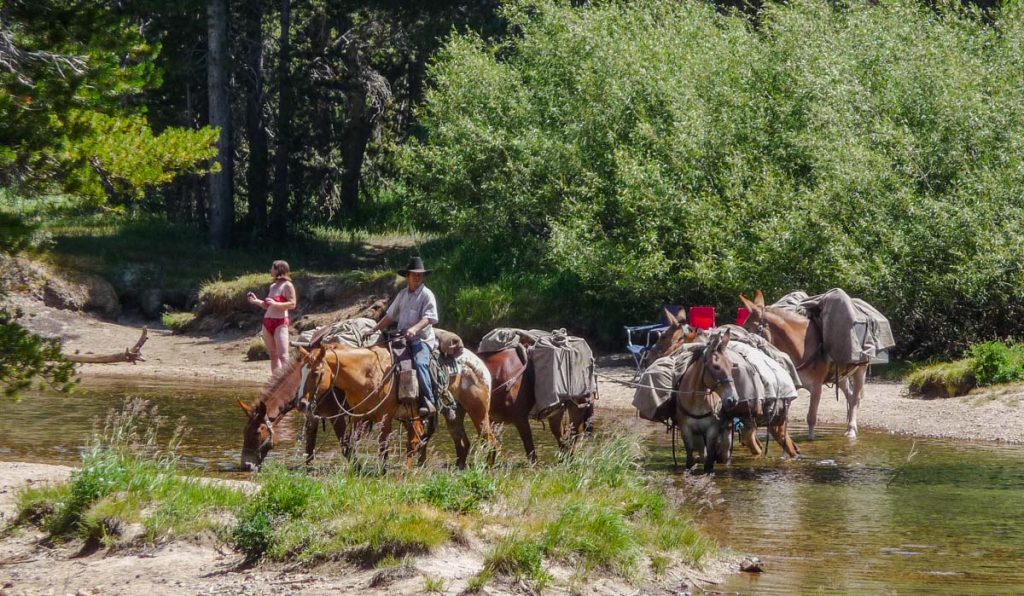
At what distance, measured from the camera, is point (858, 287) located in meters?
23.4

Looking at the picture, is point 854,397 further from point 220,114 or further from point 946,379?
point 220,114

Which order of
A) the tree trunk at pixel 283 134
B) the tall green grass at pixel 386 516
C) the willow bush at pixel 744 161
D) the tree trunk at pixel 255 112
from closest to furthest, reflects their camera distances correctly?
the tall green grass at pixel 386 516 → the willow bush at pixel 744 161 → the tree trunk at pixel 283 134 → the tree trunk at pixel 255 112

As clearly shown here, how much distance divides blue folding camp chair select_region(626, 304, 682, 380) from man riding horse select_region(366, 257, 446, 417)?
3743 mm

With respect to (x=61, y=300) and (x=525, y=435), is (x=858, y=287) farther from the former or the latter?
(x=61, y=300)

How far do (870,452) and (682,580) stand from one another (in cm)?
821

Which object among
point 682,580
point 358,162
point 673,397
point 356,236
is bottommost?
point 682,580

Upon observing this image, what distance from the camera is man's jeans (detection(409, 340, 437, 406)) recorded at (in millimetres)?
13578

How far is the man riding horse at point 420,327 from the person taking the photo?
13.6 metres

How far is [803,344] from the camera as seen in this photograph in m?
18.2

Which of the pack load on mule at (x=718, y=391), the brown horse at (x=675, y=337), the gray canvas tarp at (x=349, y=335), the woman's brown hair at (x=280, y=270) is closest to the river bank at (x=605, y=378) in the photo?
the brown horse at (x=675, y=337)

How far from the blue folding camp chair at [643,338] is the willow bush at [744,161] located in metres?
0.91

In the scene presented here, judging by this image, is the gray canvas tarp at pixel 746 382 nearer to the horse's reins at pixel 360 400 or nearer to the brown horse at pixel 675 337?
the brown horse at pixel 675 337

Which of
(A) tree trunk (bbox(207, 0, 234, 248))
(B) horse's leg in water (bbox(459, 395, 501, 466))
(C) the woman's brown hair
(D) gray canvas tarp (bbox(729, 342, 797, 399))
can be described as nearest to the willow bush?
(A) tree trunk (bbox(207, 0, 234, 248))

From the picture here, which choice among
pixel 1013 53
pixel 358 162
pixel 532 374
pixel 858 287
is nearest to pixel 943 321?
pixel 858 287
